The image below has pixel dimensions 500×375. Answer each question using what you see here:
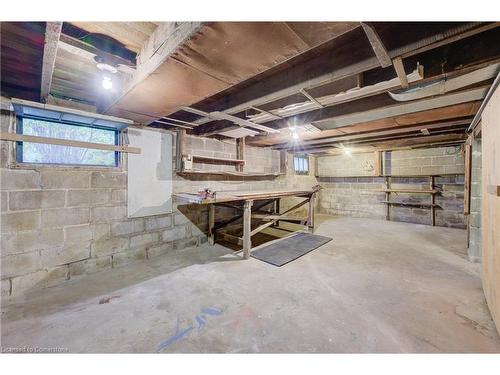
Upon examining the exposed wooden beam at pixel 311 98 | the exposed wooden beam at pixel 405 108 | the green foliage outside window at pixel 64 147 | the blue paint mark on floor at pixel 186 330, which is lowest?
the blue paint mark on floor at pixel 186 330

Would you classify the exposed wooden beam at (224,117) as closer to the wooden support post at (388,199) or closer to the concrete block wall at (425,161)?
the concrete block wall at (425,161)

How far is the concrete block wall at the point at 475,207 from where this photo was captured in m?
2.95

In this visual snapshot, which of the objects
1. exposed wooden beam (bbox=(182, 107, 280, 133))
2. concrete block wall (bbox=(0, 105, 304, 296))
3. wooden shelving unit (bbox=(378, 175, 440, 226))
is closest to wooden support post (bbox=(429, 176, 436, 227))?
wooden shelving unit (bbox=(378, 175, 440, 226))

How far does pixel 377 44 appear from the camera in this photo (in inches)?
50.3

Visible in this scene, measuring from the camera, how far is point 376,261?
3.06m

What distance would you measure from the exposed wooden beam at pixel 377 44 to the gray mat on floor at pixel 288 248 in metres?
2.49

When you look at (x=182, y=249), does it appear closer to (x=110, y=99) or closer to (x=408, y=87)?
(x=110, y=99)

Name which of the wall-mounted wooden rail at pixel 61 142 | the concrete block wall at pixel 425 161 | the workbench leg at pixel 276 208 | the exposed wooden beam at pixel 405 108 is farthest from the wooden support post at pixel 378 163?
the wall-mounted wooden rail at pixel 61 142

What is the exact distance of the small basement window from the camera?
6.69m

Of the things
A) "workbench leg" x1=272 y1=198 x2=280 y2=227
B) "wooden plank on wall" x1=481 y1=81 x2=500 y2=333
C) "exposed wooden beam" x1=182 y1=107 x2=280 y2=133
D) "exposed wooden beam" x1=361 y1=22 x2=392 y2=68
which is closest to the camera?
"exposed wooden beam" x1=361 y1=22 x2=392 y2=68

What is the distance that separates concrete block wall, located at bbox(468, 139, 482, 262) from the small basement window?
4.03 metres

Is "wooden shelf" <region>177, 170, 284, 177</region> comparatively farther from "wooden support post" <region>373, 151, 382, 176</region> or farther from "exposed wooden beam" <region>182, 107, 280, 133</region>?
"wooden support post" <region>373, 151, 382, 176</region>

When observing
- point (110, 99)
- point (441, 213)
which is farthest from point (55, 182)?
point (441, 213)
